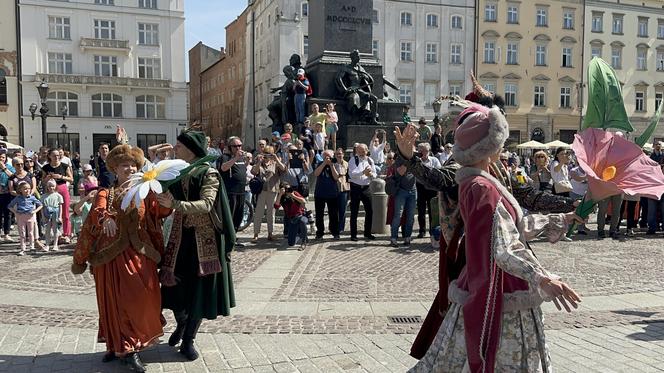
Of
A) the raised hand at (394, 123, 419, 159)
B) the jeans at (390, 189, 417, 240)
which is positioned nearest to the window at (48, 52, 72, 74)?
the jeans at (390, 189, 417, 240)

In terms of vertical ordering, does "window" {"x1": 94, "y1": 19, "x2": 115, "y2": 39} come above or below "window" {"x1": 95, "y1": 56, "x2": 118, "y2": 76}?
above

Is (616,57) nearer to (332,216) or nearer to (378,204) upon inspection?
(378,204)

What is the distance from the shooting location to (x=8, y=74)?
144 ft

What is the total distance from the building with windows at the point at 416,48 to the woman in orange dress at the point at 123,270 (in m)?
40.8

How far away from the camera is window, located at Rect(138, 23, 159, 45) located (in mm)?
47250

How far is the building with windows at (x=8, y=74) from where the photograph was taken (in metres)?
43.7

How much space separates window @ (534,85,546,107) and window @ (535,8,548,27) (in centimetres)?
529

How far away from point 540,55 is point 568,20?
4.11 m

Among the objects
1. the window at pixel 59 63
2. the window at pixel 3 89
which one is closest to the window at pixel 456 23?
the window at pixel 59 63

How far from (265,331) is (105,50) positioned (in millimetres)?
45908

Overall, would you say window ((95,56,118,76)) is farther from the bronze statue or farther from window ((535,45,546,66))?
the bronze statue

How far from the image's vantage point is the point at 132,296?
4.27 m

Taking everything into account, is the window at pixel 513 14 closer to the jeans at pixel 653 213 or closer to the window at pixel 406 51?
the window at pixel 406 51

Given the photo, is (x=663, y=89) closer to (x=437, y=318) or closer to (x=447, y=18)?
(x=447, y=18)
